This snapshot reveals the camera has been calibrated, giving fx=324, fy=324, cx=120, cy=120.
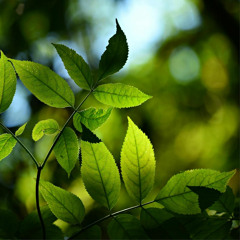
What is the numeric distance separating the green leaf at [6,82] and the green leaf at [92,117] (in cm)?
8

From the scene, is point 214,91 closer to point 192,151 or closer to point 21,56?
point 192,151

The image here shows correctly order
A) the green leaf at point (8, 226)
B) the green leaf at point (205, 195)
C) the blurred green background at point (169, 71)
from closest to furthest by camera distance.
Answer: the green leaf at point (205, 195), the green leaf at point (8, 226), the blurred green background at point (169, 71)

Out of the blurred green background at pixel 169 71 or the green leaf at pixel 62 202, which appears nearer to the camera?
the green leaf at pixel 62 202

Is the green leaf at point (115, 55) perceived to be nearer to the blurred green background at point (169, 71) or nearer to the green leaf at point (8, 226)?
the green leaf at point (8, 226)

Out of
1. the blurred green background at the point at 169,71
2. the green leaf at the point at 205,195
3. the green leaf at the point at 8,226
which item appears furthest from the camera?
the blurred green background at the point at 169,71

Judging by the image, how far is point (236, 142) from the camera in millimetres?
2248

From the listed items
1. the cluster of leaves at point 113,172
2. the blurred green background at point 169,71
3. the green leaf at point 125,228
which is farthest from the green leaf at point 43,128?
the blurred green background at point 169,71

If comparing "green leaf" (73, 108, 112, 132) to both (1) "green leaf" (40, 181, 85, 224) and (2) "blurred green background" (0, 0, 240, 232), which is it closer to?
(1) "green leaf" (40, 181, 85, 224)

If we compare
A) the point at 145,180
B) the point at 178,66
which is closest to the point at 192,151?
the point at 178,66

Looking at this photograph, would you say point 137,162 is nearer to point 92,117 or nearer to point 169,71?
point 92,117

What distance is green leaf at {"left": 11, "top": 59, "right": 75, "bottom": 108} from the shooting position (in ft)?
1.27

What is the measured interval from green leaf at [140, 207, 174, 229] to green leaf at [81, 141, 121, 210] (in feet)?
0.15

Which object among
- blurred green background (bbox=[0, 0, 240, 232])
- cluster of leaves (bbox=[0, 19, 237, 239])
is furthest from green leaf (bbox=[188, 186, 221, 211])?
blurred green background (bbox=[0, 0, 240, 232])

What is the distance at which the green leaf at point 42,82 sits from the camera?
1.27 ft
